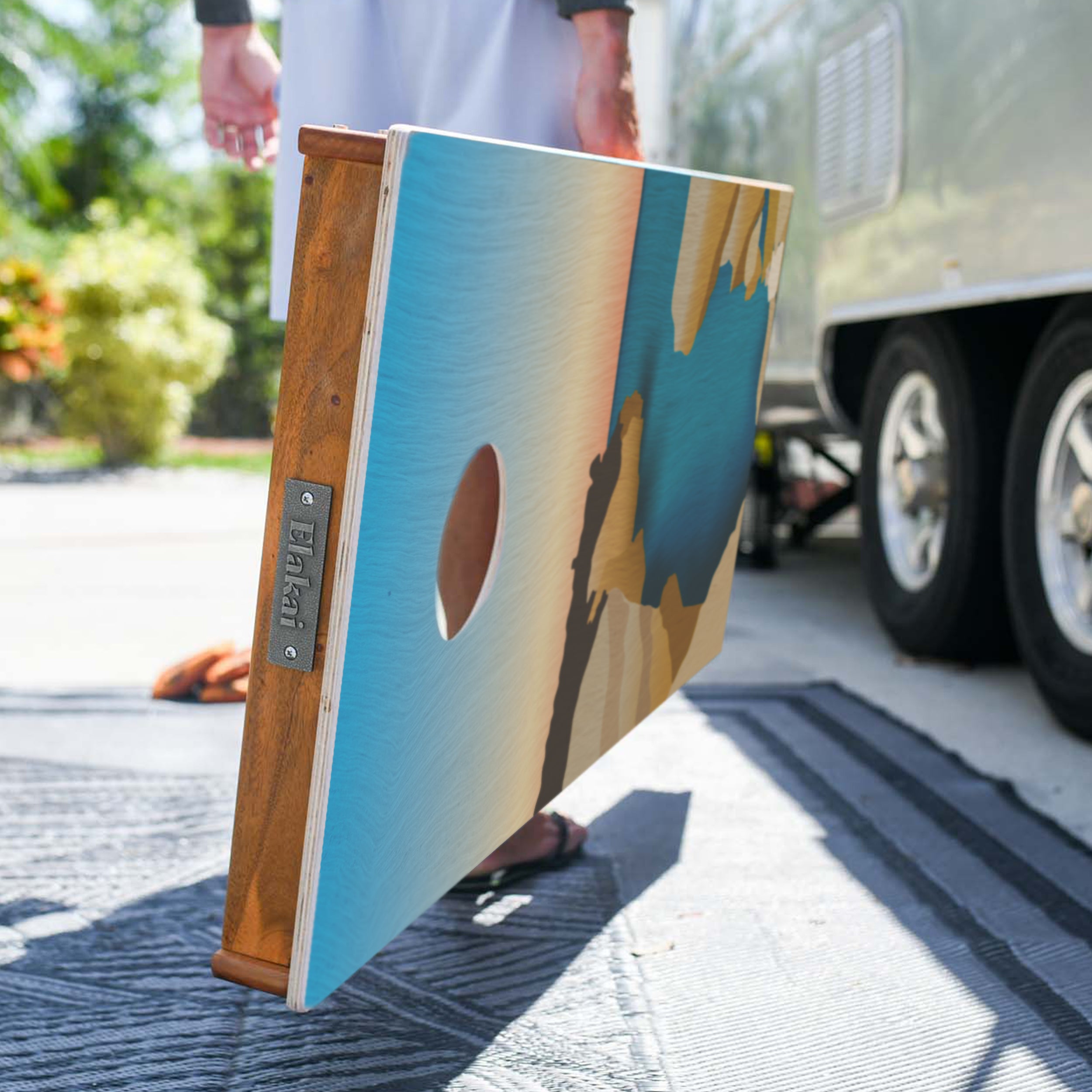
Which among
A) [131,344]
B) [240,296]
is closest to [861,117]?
[131,344]

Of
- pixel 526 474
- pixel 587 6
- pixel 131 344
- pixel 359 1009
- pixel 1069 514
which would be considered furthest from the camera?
pixel 131 344

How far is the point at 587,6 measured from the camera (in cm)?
172

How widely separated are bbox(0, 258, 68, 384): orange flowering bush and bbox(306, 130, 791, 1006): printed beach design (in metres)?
8.96

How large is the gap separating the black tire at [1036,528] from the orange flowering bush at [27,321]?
8.61 meters

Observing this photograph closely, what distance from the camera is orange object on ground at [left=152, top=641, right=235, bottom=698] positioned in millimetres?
2895

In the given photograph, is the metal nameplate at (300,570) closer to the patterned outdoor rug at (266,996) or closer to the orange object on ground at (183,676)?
the patterned outdoor rug at (266,996)

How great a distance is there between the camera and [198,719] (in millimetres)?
2730

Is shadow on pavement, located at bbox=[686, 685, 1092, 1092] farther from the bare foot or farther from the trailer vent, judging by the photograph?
the trailer vent

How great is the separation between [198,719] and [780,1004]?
5.10ft

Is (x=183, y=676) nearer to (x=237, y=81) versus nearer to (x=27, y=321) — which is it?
(x=237, y=81)

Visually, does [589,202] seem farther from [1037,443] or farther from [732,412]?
[1037,443]

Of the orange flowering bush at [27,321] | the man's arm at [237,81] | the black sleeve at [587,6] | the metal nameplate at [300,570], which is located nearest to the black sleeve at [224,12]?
the man's arm at [237,81]

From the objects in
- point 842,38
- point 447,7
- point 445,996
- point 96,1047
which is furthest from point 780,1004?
point 842,38

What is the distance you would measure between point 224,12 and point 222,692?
57.5 inches
